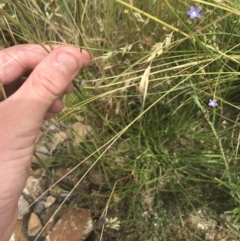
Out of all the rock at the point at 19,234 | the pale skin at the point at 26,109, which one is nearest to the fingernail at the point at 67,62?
the pale skin at the point at 26,109

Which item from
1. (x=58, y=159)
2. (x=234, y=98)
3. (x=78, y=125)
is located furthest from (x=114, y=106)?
(x=234, y=98)

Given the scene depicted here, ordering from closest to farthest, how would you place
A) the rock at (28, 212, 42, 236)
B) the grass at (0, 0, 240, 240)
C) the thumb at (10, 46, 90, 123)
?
the thumb at (10, 46, 90, 123) → the grass at (0, 0, 240, 240) → the rock at (28, 212, 42, 236)

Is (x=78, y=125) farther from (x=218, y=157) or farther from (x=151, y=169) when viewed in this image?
(x=218, y=157)

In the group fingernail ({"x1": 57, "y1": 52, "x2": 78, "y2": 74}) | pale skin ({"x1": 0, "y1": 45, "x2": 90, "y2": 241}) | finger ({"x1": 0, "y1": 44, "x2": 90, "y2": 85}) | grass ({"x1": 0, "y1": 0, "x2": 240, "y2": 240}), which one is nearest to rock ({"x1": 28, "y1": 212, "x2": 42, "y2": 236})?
grass ({"x1": 0, "y1": 0, "x2": 240, "y2": 240})

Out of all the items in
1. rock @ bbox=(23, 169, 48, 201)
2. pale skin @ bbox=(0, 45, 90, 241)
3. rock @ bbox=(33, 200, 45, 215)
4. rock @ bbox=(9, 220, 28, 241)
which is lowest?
rock @ bbox=(9, 220, 28, 241)

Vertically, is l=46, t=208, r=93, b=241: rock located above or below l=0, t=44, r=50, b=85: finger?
below

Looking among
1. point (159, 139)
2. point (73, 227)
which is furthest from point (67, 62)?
point (73, 227)

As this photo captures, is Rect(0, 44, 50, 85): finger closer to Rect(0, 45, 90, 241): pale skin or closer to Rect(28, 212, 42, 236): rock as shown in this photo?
Rect(0, 45, 90, 241): pale skin

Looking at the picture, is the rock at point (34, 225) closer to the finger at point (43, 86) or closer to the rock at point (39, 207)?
the rock at point (39, 207)
